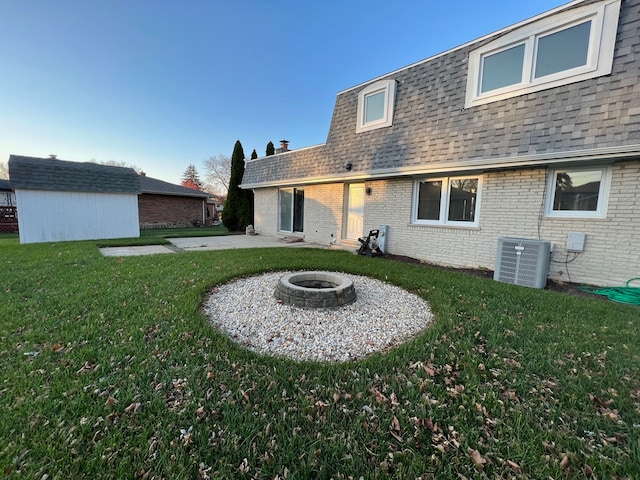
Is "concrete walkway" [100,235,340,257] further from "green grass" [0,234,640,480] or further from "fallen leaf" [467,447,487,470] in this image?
"fallen leaf" [467,447,487,470]

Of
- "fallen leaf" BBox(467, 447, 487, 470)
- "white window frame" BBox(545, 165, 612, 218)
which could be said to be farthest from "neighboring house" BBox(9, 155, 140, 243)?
"white window frame" BBox(545, 165, 612, 218)

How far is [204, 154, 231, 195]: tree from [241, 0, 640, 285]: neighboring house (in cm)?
3230

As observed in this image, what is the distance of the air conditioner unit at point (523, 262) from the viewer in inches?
208

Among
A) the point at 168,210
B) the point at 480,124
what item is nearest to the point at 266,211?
the point at 480,124

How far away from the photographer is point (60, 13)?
8.31m

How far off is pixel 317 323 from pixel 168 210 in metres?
20.7

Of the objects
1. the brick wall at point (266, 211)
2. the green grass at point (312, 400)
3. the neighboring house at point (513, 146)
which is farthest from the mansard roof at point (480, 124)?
the brick wall at point (266, 211)

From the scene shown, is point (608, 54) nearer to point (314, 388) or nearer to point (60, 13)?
point (314, 388)

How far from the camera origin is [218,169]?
3791cm

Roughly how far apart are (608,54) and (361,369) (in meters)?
6.99

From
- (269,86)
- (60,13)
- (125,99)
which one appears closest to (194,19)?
(60,13)

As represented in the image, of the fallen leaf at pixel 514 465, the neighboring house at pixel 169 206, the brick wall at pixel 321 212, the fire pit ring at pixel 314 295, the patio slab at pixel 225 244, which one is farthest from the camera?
the neighboring house at pixel 169 206

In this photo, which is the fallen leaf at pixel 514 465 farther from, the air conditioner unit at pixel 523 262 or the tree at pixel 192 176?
the tree at pixel 192 176

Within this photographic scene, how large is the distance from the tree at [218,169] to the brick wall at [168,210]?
55.7 feet
